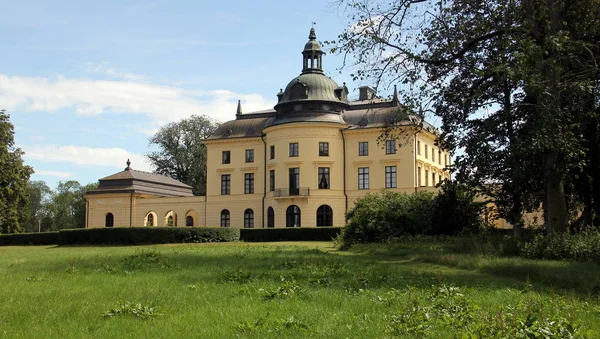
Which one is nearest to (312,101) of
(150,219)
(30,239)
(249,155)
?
(249,155)

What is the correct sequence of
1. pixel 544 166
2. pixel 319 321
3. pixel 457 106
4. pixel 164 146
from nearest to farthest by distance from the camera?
pixel 319 321 → pixel 544 166 → pixel 457 106 → pixel 164 146

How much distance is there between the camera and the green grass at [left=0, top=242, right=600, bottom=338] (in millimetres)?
6863

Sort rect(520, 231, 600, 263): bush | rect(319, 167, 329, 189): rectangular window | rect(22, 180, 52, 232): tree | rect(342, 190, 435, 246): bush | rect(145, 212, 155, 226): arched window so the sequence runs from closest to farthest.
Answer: rect(520, 231, 600, 263): bush, rect(342, 190, 435, 246): bush, rect(319, 167, 329, 189): rectangular window, rect(145, 212, 155, 226): arched window, rect(22, 180, 52, 232): tree

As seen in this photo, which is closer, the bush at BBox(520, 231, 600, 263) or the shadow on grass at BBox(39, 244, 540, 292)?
the shadow on grass at BBox(39, 244, 540, 292)

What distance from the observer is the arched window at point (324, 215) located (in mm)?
51750

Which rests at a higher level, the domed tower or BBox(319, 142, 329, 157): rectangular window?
the domed tower

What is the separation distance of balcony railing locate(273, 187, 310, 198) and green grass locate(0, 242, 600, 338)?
3712cm

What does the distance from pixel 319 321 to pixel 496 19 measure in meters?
14.4

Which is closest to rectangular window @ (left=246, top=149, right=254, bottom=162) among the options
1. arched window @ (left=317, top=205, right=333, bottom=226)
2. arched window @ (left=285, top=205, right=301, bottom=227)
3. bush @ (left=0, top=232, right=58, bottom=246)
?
arched window @ (left=285, top=205, right=301, bottom=227)

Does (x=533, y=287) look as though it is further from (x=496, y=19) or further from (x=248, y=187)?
(x=248, y=187)

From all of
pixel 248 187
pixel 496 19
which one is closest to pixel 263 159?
pixel 248 187

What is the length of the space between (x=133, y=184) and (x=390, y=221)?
37387 millimetres

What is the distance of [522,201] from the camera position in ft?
75.7

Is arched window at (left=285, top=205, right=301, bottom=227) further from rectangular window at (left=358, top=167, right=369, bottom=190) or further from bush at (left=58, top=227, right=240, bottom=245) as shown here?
bush at (left=58, top=227, right=240, bottom=245)
